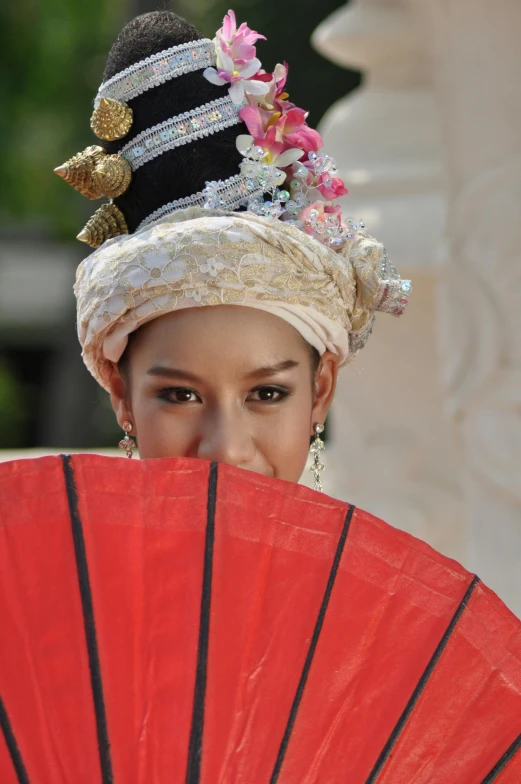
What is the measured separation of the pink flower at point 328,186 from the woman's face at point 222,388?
21cm

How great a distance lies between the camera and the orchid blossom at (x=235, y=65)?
184 cm

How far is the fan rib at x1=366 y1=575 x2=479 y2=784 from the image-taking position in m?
1.39

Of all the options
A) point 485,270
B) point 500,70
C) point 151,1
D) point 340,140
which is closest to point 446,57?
point 500,70

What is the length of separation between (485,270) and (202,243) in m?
1.59

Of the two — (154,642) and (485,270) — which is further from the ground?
(485,270)

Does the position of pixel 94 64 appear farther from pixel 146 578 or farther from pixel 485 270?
pixel 146 578

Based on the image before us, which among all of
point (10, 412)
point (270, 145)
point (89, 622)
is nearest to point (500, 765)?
point (89, 622)

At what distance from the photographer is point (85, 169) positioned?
1896mm

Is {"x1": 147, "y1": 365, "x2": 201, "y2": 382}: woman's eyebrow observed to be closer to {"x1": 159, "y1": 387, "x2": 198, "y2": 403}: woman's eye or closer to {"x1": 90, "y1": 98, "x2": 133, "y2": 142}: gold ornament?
{"x1": 159, "y1": 387, "x2": 198, "y2": 403}: woman's eye

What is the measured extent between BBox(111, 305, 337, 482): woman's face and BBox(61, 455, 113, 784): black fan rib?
388mm

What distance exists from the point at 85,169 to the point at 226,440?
1.45ft

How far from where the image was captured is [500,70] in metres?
3.13

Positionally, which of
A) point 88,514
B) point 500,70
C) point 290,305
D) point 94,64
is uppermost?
point 94,64

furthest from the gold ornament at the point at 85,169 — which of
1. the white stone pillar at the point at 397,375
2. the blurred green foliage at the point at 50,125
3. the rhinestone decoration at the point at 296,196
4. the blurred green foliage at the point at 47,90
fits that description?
the blurred green foliage at the point at 47,90
